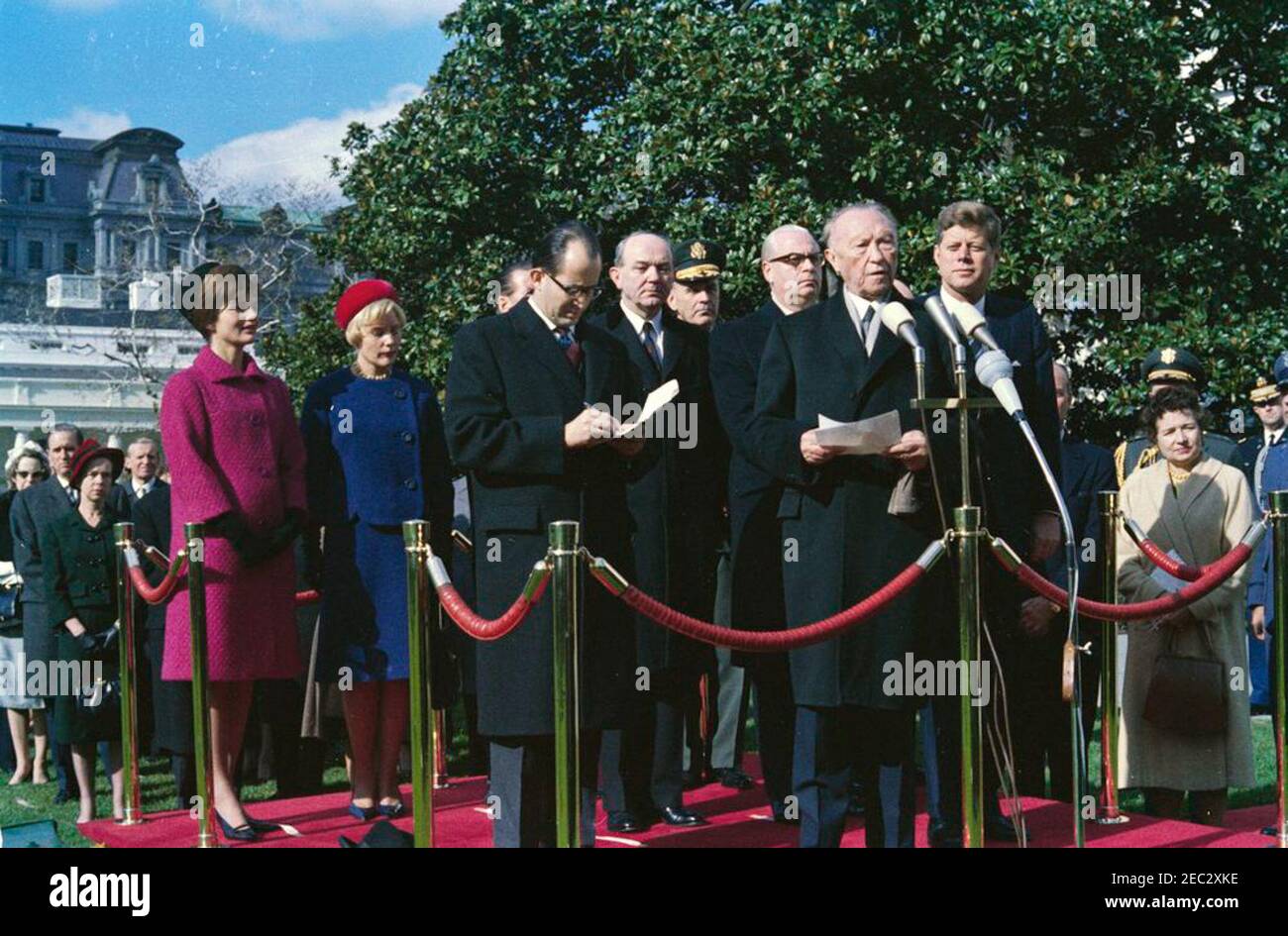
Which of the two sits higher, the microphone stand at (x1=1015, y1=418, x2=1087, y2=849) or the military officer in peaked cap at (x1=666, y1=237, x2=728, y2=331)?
the military officer in peaked cap at (x1=666, y1=237, x2=728, y2=331)

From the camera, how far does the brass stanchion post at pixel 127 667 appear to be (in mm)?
8227

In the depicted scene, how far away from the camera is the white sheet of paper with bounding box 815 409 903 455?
5.60 m

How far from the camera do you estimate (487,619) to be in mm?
5938

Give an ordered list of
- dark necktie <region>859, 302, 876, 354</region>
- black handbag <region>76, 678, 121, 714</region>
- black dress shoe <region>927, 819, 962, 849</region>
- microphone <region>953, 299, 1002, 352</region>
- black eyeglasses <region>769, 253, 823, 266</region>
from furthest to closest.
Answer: black handbag <region>76, 678, 121, 714</region>
black eyeglasses <region>769, 253, 823, 266</region>
black dress shoe <region>927, 819, 962, 849</region>
dark necktie <region>859, 302, 876, 354</region>
microphone <region>953, 299, 1002, 352</region>

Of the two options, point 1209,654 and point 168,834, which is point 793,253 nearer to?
point 1209,654

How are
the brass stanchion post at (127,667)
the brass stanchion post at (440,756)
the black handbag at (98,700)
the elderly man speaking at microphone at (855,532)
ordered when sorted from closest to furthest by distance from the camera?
1. the elderly man speaking at microphone at (855,532)
2. the brass stanchion post at (127,667)
3. the brass stanchion post at (440,756)
4. the black handbag at (98,700)

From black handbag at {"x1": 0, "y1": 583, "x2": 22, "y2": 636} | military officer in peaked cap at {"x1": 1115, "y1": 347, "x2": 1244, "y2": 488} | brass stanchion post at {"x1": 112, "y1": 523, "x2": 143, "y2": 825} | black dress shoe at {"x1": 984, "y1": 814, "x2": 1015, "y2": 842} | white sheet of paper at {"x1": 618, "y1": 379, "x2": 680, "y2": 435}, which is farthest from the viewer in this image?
black handbag at {"x1": 0, "y1": 583, "x2": 22, "y2": 636}

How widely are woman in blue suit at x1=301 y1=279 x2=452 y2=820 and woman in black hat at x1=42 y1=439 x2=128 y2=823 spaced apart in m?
2.17

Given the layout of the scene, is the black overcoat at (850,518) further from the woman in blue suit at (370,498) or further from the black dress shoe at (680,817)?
the woman in blue suit at (370,498)

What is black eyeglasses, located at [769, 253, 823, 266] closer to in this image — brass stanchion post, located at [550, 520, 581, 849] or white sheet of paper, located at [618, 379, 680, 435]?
white sheet of paper, located at [618, 379, 680, 435]

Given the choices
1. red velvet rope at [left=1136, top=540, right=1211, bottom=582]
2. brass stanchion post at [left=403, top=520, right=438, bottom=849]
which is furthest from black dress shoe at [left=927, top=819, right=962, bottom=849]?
brass stanchion post at [left=403, top=520, right=438, bottom=849]

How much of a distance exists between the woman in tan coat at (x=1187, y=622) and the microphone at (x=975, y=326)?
218cm

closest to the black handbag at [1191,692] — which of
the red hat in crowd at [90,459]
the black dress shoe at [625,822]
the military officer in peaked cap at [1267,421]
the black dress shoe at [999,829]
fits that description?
the black dress shoe at [999,829]
